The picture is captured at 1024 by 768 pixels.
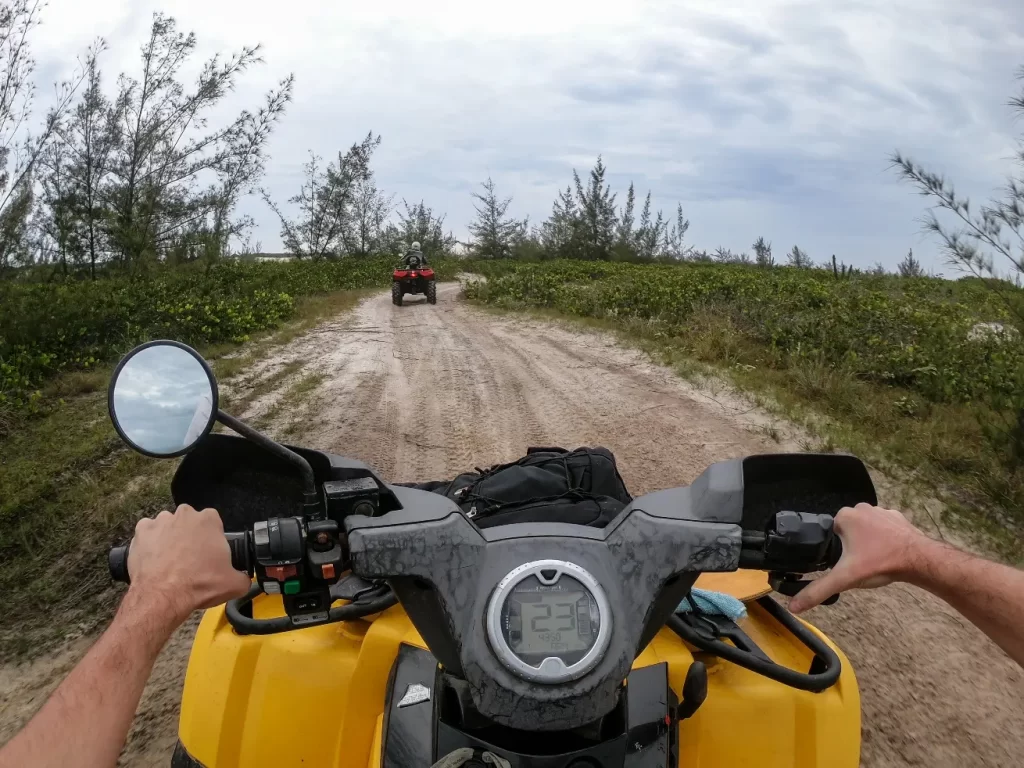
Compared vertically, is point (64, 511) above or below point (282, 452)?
below

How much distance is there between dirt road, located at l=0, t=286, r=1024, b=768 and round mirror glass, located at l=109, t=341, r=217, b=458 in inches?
76.1

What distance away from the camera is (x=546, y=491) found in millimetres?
2289

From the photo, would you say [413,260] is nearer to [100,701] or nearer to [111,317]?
[111,317]

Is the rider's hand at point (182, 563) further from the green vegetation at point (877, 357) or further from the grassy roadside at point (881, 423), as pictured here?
the green vegetation at point (877, 357)

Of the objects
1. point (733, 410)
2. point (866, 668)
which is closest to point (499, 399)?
point (733, 410)

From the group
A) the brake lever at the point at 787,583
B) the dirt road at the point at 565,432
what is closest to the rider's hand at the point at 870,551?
the brake lever at the point at 787,583

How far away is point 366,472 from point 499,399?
18.6ft

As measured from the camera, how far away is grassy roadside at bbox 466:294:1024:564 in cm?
467

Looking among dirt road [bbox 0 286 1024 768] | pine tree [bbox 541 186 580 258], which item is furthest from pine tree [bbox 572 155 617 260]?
dirt road [bbox 0 286 1024 768]

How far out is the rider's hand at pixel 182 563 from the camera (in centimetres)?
103

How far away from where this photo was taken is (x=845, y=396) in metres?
6.39

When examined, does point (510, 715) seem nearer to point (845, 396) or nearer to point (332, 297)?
point (845, 396)

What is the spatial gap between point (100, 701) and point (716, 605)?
1.18m

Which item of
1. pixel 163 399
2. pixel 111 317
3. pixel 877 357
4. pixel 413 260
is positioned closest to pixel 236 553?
pixel 163 399
